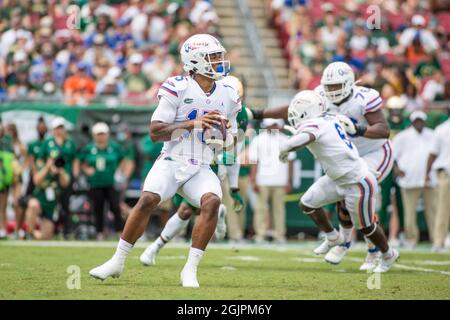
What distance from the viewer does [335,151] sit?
8.63 meters

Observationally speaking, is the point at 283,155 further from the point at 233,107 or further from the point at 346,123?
the point at 233,107

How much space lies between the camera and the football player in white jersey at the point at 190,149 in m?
7.20

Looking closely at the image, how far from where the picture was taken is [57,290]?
6820 mm

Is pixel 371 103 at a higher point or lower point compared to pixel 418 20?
lower

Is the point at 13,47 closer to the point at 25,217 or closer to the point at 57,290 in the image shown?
the point at 25,217

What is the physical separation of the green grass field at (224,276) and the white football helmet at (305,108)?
1.36m

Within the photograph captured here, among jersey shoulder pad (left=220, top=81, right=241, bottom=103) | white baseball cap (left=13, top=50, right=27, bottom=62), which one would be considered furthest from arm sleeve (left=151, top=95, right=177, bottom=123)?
white baseball cap (left=13, top=50, right=27, bottom=62)

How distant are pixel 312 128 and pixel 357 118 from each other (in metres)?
1.22

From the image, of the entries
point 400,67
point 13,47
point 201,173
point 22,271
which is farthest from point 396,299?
point 13,47

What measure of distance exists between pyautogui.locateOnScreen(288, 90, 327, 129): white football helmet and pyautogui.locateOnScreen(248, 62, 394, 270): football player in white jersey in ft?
1.80

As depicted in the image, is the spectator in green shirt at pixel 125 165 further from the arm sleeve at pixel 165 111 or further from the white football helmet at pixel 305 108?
the arm sleeve at pixel 165 111

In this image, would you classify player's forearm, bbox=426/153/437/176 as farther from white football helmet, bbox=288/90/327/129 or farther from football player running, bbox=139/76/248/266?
white football helmet, bbox=288/90/327/129

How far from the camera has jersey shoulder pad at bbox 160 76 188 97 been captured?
24.1 ft

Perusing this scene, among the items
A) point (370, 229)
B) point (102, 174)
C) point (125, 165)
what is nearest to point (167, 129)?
point (370, 229)
